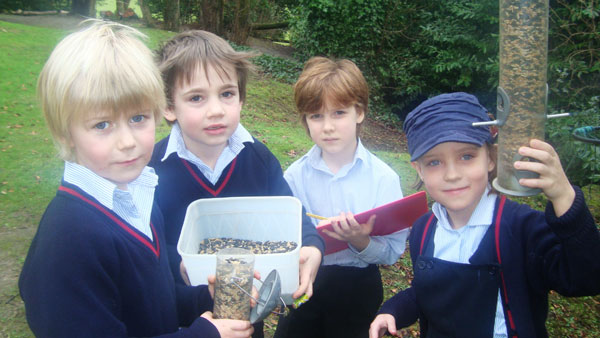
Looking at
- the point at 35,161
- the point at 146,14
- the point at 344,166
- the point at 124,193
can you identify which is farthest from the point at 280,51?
the point at 124,193

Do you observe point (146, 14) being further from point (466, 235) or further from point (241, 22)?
point (466, 235)

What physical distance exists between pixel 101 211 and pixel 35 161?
4.87 m

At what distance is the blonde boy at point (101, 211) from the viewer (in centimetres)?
130

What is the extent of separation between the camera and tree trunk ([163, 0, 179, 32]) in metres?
15.6

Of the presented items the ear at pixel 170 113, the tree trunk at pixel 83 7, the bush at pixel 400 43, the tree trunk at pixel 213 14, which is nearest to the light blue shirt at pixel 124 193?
the ear at pixel 170 113

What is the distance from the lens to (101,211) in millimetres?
1447

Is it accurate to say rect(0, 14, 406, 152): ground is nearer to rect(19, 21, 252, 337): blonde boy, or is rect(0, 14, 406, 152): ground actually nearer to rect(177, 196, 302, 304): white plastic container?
rect(177, 196, 302, 304): white plastic container

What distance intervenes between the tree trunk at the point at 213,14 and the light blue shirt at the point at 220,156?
13.2 meters

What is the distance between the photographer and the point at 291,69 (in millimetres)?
12547

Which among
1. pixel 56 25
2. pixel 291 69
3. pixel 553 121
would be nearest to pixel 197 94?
pixel 553 121

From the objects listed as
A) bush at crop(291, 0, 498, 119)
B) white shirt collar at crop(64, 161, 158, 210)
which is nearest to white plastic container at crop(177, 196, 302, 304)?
white shirt collar at crop(64, 161, 158, 210)

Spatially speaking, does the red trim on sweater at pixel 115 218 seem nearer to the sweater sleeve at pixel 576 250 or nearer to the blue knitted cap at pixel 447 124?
the blue knitted cap at pixel 447 124

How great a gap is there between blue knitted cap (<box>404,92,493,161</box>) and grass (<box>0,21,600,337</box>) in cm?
224

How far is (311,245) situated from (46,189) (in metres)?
3.94
